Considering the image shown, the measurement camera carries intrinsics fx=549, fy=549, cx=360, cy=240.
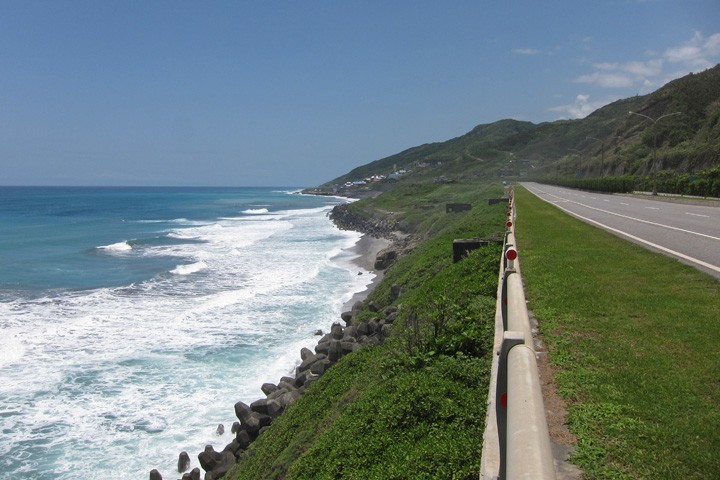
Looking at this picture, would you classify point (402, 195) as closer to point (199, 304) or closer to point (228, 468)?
point (199, 304)

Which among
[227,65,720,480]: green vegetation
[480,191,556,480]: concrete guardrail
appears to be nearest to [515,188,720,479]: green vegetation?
[227,65,720,480]: green vegetation

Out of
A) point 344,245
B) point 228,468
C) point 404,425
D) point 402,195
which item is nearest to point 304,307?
point 228,468

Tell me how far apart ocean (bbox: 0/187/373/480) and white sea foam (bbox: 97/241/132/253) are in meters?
4.39

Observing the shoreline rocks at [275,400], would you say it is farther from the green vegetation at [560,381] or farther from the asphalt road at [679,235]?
the asphalt road at [679,235]

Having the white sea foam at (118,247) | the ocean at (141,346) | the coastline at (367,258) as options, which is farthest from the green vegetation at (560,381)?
the white sea foam at (118,247)

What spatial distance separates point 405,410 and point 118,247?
5166cm

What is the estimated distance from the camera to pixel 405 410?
7.03 meters

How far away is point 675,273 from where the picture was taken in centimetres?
1041

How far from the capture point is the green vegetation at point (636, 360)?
412 cm

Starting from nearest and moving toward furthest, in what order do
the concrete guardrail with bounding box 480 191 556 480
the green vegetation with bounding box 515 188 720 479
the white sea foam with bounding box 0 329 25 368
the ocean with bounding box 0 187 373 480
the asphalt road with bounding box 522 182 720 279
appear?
the concrete guardrail with bounding box 480 191 556 480, the green vegetation with bounding box 515 188 720 479, the asphalt road with bounding box 522 182 720 279, the ocean with bounding box 0 187 373 480, the white sea foam with bounding box 0 329 25 368

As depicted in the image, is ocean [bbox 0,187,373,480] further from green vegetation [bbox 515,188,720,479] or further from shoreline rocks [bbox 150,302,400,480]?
green vegetation [bbox 515,188,720,479]

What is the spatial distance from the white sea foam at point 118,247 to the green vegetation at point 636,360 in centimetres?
4666

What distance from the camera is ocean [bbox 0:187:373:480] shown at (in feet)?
47.0

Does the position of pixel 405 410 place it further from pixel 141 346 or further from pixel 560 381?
pixel 141 346
